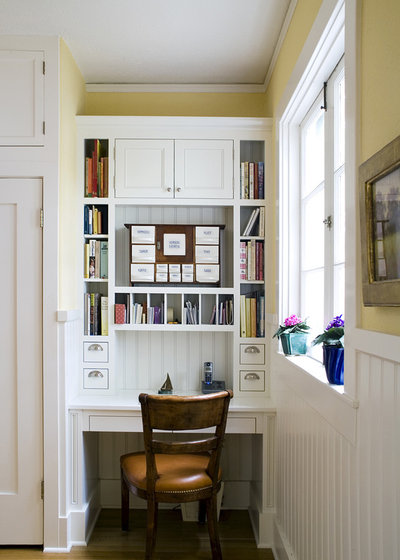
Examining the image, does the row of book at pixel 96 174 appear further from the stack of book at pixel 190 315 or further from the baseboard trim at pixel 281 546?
the baseboard trim at pixel 281 546

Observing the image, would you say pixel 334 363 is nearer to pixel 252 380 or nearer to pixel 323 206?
pixel 323 206

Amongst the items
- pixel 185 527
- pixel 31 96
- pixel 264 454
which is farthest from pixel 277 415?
pixel 31 96

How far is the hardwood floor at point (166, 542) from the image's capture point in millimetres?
2480

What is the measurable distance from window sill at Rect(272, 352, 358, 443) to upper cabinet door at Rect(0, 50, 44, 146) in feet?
5.65

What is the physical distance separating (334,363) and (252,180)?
156 centimetres

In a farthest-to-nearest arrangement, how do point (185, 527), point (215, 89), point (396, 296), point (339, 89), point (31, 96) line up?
point (215, 89) < point (185, 527) < point (31, 96) < point (339, 89) < point (396, 296)

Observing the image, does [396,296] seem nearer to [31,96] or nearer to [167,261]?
[167,261]

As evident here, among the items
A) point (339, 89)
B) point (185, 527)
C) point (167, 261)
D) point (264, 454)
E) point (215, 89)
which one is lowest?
point (185, 527)

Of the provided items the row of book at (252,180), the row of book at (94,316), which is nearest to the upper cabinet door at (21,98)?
the row of book at (94,316)

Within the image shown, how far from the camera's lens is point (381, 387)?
114 cm

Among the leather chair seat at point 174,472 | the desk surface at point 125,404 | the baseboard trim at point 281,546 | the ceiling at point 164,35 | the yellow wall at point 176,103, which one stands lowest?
the baseboard trim at point 281,546

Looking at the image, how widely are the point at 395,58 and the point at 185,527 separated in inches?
106

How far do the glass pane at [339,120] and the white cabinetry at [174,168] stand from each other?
998mm

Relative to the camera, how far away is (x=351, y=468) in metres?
1.37
